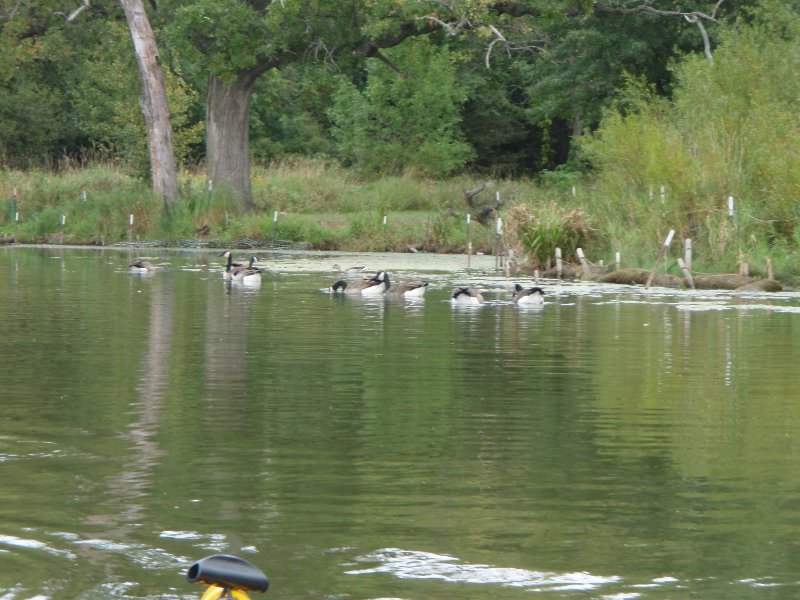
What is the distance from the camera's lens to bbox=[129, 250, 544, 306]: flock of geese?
24.2m

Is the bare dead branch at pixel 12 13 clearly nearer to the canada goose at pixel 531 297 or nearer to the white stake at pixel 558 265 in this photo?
the white stake at pixel 558 265

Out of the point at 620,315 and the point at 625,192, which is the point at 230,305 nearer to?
the point at 620,315

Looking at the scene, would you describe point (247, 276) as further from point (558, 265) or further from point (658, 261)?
point (658, 261)

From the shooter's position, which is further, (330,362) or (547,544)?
(330,362)

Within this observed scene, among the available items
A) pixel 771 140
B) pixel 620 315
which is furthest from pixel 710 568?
pixel 771 140

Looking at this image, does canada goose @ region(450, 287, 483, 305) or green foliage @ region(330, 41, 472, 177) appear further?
green foliage @ region(330, 41, 472, 177)

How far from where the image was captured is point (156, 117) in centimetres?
4603

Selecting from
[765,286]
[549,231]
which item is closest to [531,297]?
[765,286]

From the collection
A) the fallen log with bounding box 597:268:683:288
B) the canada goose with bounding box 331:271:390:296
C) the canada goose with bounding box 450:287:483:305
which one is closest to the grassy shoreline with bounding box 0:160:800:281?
the fallen log with bounding box 597:268:683:288

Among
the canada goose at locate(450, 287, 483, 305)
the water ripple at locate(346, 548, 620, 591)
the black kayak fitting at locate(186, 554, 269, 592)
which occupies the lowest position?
the water ripple at locate(346, 548, 620, 591)

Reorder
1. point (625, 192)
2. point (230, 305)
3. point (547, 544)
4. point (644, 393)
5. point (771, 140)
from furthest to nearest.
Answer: point (625, 192) < point (771, 140) < point (230, 305) < point (644, 393) < point (547, 544)

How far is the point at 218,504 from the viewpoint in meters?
8.90

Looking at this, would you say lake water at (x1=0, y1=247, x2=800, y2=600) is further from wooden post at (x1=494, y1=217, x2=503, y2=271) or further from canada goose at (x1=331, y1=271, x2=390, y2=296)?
wooden post at (x1=494, y1=217, x2=503, y2=271)

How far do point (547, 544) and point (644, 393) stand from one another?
6126mm
